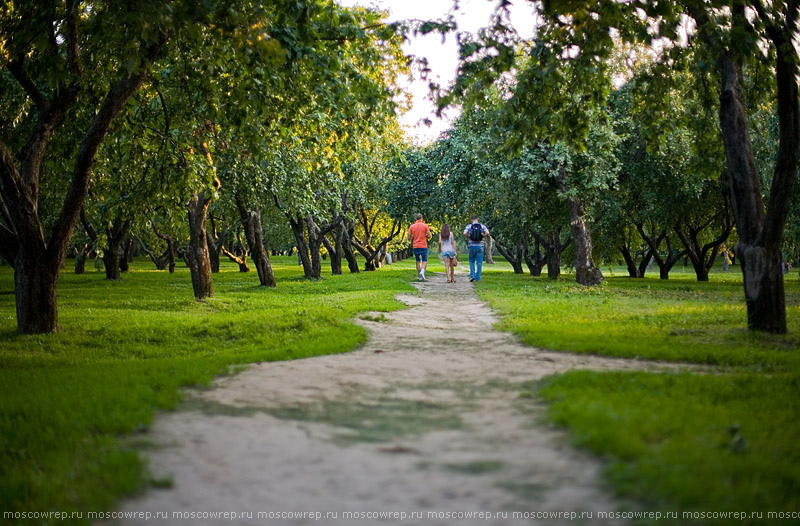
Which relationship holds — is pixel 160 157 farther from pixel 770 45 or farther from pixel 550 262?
pixel 550 262

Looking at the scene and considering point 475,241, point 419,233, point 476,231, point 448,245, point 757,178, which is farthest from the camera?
point 419,233

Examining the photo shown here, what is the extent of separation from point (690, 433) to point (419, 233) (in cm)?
1935

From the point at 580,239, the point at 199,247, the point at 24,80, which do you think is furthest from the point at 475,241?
the point at 24,80

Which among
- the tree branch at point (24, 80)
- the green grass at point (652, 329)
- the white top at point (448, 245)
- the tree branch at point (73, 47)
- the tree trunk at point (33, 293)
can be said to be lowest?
the green grass at point (652, 329)

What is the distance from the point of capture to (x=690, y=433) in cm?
428

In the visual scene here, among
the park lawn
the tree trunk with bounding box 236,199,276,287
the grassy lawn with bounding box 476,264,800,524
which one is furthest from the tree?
the tree trunk with bounding box 236,199,276,287

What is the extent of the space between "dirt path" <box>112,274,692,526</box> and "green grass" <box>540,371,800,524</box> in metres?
0.23

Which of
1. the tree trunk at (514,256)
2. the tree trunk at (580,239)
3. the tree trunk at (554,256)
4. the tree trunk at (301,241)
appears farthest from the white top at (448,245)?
the tree trunk at (514,256)

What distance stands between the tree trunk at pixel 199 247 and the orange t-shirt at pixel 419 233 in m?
8.00

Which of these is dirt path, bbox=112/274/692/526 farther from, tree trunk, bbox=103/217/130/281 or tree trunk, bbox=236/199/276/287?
tree trunk, bbox=103/217/130/281

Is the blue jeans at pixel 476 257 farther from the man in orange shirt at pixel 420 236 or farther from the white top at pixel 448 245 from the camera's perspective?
the man in orange shirt at pixel 420 236

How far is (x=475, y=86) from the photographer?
999 cm

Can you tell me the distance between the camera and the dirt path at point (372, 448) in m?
3.47

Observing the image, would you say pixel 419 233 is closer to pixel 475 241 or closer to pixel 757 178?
pixel 475 241
